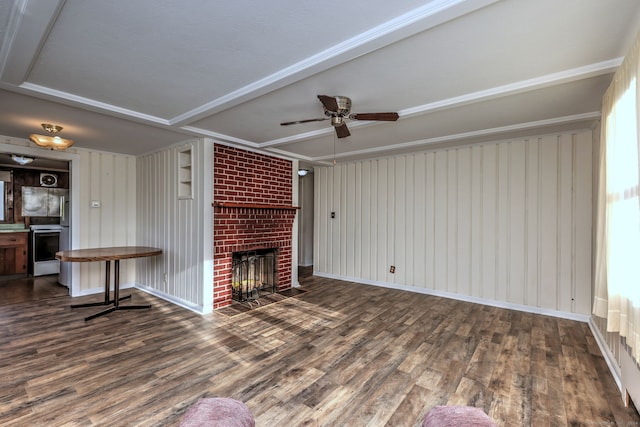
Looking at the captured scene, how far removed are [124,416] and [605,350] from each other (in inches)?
154

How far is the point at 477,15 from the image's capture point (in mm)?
1581

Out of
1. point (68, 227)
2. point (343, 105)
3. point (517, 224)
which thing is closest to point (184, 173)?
point (68, 227)

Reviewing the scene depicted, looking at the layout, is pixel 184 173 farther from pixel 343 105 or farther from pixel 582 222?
pixel 582 222

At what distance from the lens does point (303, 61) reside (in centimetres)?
205

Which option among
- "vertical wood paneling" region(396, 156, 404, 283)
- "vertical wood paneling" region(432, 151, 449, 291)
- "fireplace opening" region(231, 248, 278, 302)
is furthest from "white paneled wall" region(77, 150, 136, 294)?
"vertical wood paneling" region(432, 151, 449, 291)

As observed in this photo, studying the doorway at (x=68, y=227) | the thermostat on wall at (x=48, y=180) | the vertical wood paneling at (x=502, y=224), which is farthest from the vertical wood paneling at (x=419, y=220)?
the thermostat on wall at (x=48, y=180)

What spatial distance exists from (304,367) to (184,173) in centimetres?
318

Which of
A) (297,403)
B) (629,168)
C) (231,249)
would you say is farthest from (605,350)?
(231,249)

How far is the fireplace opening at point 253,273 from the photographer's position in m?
4.39

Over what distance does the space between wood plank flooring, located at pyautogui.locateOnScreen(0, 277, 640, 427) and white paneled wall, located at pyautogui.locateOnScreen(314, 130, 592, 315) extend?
0.62 meters

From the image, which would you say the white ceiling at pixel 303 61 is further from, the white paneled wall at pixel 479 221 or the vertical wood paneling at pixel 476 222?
the vertical wood paneling at pixel 476 222

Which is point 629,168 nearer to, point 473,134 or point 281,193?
point 473,134

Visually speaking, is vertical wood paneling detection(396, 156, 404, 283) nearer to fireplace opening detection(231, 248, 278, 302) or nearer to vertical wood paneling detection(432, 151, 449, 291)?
vertical wood paneling detection(432, 151, 449, 291)

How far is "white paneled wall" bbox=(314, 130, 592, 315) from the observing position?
3.75 metres
